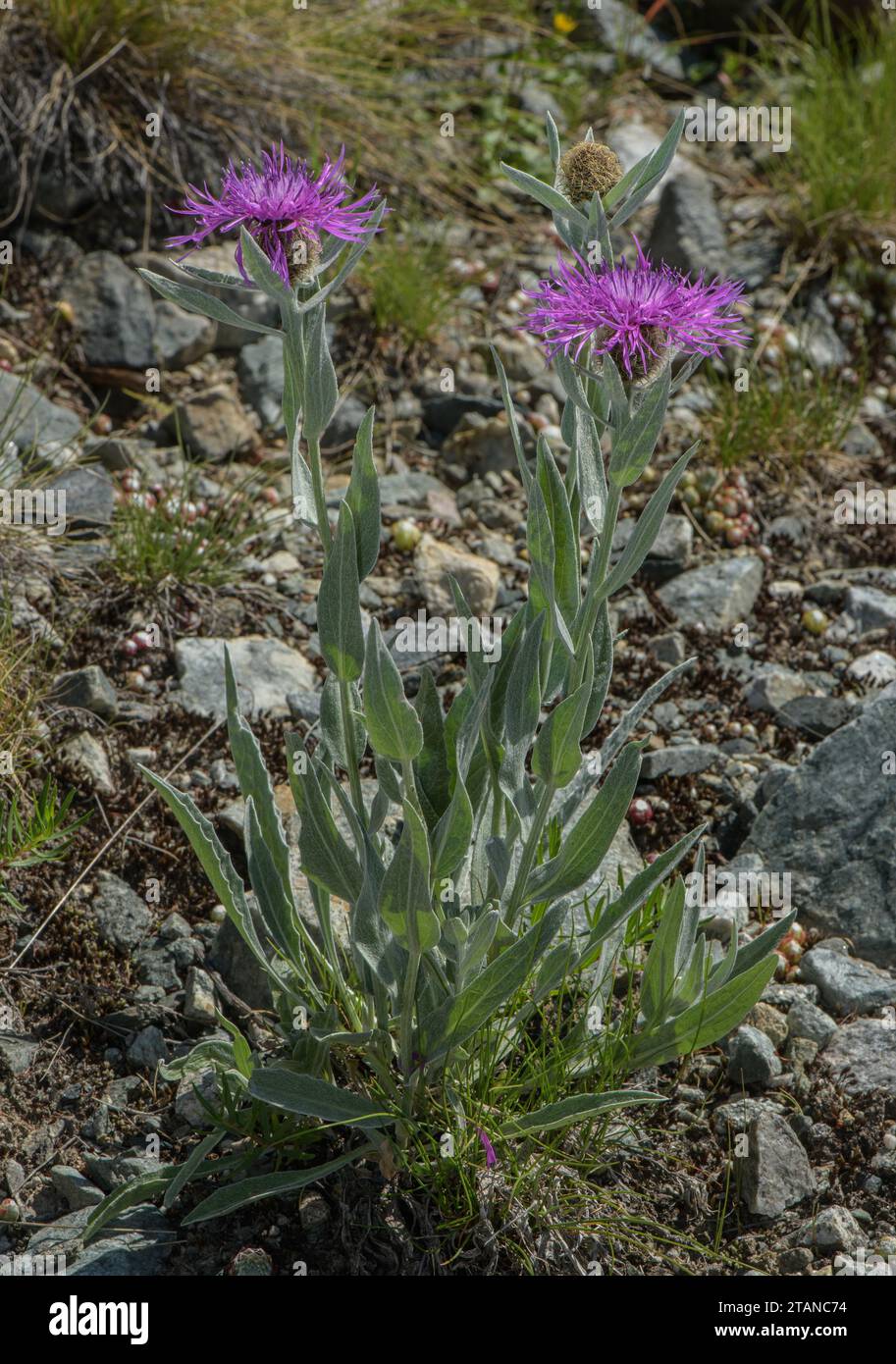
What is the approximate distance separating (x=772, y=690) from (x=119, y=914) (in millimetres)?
2000

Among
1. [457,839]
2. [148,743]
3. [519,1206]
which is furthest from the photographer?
[148,743]

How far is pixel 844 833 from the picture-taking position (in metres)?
3.40

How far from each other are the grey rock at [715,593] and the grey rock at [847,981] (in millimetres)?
1392

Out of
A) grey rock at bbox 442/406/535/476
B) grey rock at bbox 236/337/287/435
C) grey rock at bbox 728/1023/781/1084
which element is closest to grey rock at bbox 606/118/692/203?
grey rock at bbox 442/406/535/476

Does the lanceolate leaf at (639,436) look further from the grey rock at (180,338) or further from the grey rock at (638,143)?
the grey rock at (638,143)

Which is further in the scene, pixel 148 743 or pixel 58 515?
pixel 58 515

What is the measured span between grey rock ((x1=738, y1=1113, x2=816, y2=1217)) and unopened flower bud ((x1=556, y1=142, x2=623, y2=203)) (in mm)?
1808

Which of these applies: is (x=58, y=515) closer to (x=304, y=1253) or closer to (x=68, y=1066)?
(x=68, y=1066)

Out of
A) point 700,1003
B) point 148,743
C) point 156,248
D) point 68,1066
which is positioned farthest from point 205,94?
point 700,1003

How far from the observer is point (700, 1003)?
8.25ft

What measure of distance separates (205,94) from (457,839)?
4.29 metres

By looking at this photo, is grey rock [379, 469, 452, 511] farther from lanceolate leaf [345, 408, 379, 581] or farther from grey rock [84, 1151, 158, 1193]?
grey rock [84, 1151, 158, 1193]

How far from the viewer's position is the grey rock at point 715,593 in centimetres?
440

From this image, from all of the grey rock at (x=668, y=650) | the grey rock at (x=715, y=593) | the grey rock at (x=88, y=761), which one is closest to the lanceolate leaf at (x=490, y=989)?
the grey rock at (x=88, y=761)
